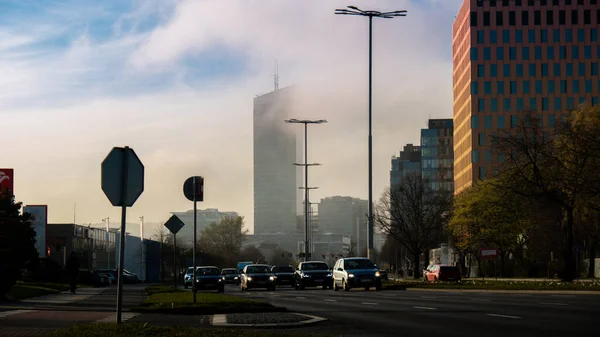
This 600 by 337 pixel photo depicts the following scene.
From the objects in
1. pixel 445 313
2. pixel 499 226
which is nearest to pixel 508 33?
pixel 499 226

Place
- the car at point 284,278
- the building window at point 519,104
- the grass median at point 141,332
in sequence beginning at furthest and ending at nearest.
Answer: the building window at point 519,104, the car at point 284,278, the grass median at point 141,332

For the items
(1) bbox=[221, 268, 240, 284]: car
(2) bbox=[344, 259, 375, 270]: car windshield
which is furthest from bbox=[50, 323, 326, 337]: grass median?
(1) bbox=[221, 268, 240, 284]: car

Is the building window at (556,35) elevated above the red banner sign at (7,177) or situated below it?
above

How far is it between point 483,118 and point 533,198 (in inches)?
3454

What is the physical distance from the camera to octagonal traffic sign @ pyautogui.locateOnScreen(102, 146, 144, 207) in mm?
15047

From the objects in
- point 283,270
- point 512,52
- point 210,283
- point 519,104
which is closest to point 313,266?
point 283,270

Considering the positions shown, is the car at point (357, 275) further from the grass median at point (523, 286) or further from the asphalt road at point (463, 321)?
the asphalt road at point (463, 321)

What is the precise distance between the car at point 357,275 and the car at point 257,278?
673cm

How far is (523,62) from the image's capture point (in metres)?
135

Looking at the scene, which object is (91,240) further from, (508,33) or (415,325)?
(415,325)

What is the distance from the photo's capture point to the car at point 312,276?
5497 cm

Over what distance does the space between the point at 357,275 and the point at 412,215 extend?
3959 cm

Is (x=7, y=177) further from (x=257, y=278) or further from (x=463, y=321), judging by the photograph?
(x=463, y=321)

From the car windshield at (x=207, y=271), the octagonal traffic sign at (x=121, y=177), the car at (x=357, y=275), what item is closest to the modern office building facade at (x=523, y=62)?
the car windshield at (x=207, y=271)
